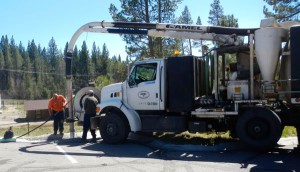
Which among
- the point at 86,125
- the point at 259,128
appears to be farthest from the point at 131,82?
the point at 259,128

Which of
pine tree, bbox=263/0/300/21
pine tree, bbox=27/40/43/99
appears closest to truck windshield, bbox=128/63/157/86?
pine tree, bbox=263/0/300/21

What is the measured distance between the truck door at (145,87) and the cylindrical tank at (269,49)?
3.01m

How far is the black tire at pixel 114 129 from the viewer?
1166 cm

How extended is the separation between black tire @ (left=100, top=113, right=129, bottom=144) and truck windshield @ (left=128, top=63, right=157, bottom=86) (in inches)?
47.5

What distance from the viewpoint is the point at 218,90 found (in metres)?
10.9

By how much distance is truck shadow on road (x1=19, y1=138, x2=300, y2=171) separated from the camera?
8453 mm

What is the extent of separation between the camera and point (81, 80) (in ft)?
279

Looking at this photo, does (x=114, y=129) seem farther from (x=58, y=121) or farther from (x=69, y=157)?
A: (x=58, y=121)

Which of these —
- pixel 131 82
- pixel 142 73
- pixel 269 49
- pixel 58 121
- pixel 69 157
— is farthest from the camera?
pixel 58 121

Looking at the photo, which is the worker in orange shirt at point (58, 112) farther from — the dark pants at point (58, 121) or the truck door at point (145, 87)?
the truck door at point (145, 87)

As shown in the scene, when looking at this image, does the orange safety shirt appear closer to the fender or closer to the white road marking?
the fender

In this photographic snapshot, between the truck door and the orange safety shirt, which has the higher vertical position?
the truck door

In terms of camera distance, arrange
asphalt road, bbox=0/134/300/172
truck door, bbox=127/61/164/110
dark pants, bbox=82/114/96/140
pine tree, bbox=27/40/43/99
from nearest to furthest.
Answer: asphalt road, bbox=0/134/300/172, truck door, bbox=127/61/164/110, dark pants, bbox=82/114/96/140, pine tree, bbox=27/40/43/99

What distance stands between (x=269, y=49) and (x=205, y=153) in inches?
130
